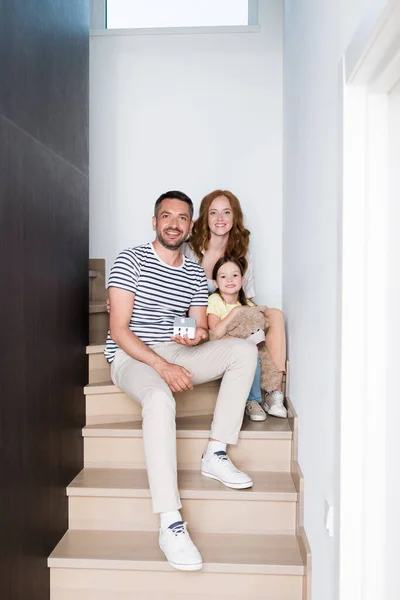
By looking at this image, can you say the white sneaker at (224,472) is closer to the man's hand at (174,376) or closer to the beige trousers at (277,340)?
the man's hand at (174,376)

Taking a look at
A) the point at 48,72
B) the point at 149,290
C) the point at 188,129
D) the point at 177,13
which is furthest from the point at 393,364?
the point at 177,13

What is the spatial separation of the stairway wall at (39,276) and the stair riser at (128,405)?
0.25ft

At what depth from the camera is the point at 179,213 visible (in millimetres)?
2697

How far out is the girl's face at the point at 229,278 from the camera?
311cm

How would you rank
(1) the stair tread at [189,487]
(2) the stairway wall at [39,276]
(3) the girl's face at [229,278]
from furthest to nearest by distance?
(3) the girl's face at [229,278], (1) the stair tread at [189,487], (2) the stairway wall at [39,276]

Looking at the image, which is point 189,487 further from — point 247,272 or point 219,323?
point 247,272

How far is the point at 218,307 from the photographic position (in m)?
3.10

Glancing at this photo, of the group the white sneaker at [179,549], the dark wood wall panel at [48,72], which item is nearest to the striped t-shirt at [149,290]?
the dark wood wall panel at [48,72]

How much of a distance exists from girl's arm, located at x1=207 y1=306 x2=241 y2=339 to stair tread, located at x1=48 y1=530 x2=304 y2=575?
955mm

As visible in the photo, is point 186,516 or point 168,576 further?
point 186,516

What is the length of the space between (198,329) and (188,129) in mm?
1519

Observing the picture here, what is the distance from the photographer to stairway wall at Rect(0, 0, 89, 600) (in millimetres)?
1741

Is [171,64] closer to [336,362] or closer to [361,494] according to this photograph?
[336,362]

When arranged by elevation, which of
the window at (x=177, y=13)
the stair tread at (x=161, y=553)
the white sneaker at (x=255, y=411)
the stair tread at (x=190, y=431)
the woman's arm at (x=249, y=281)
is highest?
the window at (x=177, y=13)
